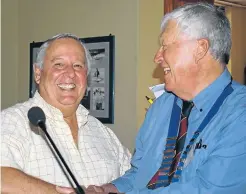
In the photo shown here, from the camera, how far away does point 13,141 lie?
1.65 meters

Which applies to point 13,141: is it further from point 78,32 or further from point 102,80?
point 78,32

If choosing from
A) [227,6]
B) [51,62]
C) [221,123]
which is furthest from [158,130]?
[227,6]

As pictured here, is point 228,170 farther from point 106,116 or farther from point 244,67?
point 244,67

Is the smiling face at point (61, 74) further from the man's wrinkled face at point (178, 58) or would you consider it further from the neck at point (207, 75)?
the neck at point (207, 75)

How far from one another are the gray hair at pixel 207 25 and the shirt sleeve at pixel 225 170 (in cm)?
38

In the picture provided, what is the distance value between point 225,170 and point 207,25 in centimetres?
61

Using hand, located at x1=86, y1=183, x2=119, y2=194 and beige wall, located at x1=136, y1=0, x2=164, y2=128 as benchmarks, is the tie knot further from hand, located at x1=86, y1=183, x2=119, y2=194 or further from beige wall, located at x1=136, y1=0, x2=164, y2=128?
beige wall, located at x1=136, y1=0, x2=164, y2=128

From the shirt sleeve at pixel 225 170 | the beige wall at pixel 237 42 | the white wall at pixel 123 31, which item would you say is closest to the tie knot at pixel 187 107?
the shirt sleeve at pixel 225 170

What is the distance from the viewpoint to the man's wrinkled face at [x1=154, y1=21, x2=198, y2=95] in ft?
5.42

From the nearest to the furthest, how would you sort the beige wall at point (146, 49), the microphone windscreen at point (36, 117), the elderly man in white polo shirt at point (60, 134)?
the microphone windscreen at point (36, 117) → the elderly man in white polo shirt at point (60, 134) → the beige wall at point (146, 49)

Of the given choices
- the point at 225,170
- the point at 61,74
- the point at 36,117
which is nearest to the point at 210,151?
the point at 225,170

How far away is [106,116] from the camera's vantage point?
9.87 feet

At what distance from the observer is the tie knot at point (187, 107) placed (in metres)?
1.74

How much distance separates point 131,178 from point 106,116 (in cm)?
118
